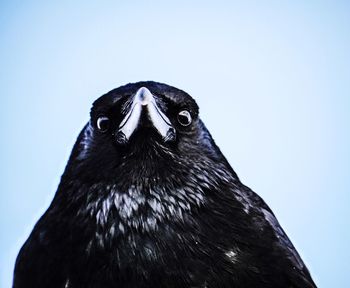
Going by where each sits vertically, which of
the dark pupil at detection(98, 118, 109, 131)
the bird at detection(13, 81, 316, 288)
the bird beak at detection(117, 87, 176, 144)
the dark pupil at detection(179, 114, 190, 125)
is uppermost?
the dark pupil at detection(98, 118, 109, 131)

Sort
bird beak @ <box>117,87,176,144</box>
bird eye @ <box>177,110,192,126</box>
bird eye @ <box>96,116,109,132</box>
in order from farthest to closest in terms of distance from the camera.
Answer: bird eye @ <box>177,110,192,126</box> < bird eye @ <box>96,116,109,132</box> < bird beak @ <box>117,87,176,144</box>

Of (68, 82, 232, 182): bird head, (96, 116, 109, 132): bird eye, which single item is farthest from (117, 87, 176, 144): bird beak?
(96, 116, 109, 132): bird eye

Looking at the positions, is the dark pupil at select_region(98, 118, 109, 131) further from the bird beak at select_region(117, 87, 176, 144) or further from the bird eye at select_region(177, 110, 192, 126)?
the bird eye at select_region(177, 110, 192, 126)

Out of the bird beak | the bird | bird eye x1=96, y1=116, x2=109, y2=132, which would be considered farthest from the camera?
bird eye x1=96, y1=116, x2=109, y2=132

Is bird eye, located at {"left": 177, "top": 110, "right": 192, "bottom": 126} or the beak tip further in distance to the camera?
bird eye, located at {"left": 177, "top": 110, "right": 192, "bottom": 126}

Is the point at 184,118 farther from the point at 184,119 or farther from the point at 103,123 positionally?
the point at 103,123

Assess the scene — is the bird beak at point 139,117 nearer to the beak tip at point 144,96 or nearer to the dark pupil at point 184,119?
the beak tip at point 144,96

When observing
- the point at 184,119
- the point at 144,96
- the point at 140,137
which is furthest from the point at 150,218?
the point at 184,119
